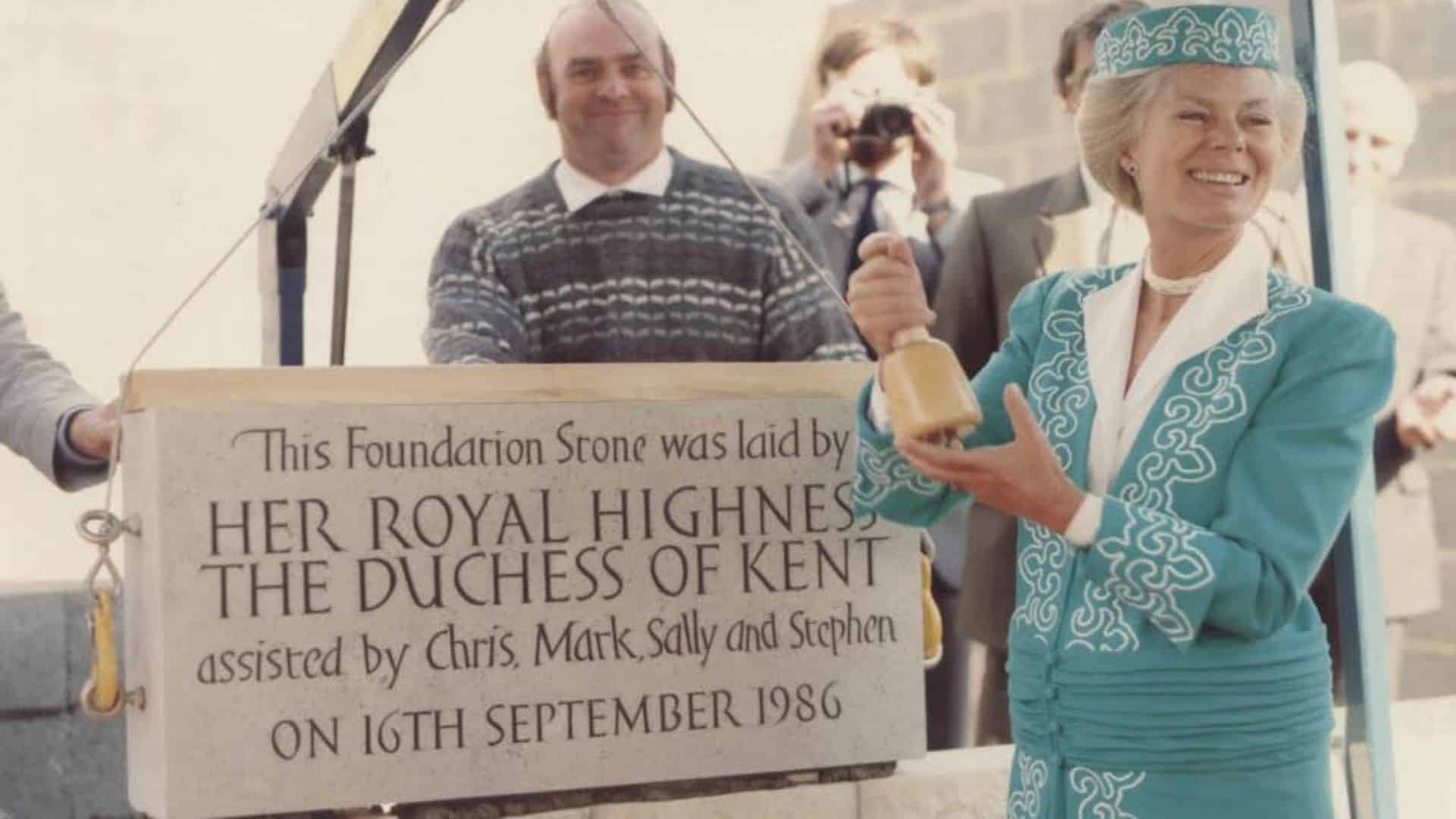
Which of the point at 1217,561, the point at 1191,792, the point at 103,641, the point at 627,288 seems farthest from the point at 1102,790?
the point at 627,288

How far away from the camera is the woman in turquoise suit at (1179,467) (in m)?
1.82

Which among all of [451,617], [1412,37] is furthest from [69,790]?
[1412,37]

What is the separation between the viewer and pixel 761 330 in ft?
9.82

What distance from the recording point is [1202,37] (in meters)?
1.95

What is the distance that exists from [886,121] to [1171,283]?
6.55 ft

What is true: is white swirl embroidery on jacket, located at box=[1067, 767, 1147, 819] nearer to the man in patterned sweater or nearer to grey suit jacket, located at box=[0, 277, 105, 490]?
the man in patterned sweater

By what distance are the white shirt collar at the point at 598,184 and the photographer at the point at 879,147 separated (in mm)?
719

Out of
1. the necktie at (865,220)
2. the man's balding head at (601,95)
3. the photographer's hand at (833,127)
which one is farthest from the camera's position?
the photographer's hand at (833,127)

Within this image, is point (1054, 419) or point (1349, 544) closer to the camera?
point (1054, 419)

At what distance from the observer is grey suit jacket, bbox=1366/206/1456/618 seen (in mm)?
3779

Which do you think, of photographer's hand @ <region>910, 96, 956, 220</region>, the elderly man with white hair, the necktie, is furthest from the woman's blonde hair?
photographer's hand @ <region>910, 96, 956, 220</region>

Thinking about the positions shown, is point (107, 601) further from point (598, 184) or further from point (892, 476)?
point (598, 184)

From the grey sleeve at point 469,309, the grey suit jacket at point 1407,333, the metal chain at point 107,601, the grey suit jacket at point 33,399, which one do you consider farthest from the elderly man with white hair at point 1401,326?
the metal chain at point 107,601

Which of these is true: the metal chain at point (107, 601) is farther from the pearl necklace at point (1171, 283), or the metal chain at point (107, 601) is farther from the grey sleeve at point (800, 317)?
the grey sleeve at point (800, 317)
